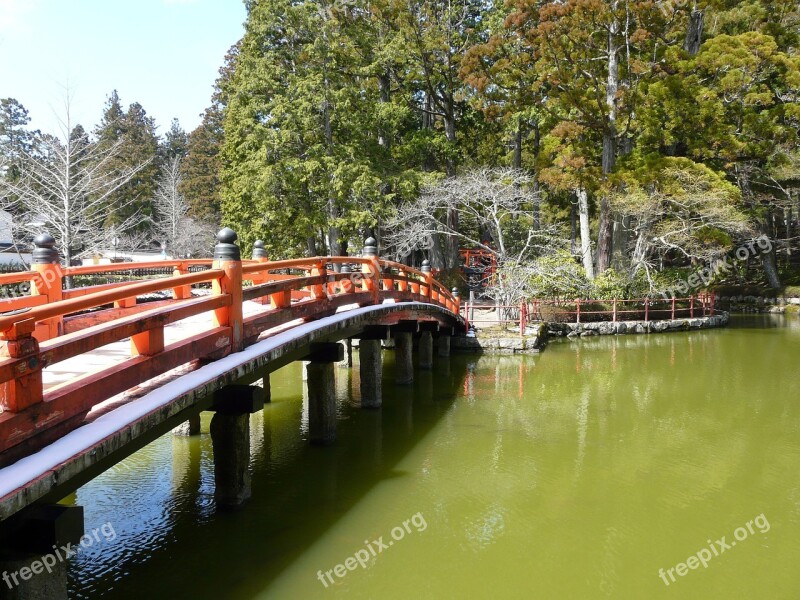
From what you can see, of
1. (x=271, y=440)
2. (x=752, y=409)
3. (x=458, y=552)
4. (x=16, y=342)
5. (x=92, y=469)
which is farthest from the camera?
(x=752, y=409)

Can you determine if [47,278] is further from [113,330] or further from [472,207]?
[472,207]

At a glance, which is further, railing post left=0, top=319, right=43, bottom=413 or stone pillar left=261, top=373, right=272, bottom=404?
stone pillar left=261, top=373, right=272, bottom=404

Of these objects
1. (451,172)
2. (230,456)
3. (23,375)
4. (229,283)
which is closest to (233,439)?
(230,456)

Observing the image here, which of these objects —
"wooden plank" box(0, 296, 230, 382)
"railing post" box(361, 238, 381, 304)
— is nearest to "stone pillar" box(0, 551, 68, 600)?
"wooden plank" box(0, 296, 230, 382)

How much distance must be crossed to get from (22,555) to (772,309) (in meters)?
29.1

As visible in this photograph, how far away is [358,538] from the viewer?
5.80m

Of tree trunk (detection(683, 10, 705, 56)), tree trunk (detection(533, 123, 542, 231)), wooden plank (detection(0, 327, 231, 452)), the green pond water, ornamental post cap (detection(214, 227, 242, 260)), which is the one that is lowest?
the green pond water

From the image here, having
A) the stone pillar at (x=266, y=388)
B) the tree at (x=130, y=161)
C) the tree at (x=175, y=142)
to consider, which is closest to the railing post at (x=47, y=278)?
the stone pillar at (x=266, y=388)

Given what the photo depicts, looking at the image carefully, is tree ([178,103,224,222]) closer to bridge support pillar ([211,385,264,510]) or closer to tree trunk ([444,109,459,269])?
tree trunk ([444,109,459,269])

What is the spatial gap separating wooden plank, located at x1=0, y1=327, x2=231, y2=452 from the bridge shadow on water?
179 cm

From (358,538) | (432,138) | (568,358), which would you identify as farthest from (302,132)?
(358,538)

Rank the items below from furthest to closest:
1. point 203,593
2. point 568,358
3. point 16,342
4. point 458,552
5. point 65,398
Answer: point 568,358 < point 458,552 < point 203,593 < point 65,398 < point 16,342

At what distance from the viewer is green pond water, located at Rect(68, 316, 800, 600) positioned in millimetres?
5070

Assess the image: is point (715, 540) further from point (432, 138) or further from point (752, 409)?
point (432, 138)
